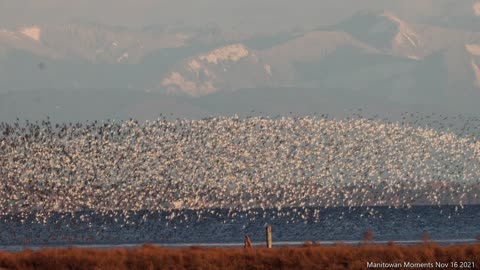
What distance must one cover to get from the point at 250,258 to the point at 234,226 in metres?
73.8

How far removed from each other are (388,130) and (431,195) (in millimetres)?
43278

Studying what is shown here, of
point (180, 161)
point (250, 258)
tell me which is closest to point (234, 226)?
point (180, 161)

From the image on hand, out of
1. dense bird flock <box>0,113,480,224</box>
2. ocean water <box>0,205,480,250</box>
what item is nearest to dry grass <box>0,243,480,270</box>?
ocean water <box>0,205,480,250</box>

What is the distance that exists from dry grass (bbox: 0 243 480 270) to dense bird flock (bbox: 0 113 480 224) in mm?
65100

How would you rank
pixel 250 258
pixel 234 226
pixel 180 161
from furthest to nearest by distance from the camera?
pixel 180 161
pixel 234 226
pixel 250 258

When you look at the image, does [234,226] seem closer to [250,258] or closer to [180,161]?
[180,161]

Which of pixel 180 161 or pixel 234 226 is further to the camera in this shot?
pixel 180 161

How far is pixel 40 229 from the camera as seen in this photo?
403ft

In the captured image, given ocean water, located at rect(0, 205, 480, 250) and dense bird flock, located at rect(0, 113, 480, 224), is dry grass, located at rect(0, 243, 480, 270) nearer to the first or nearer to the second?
ocean water, located at rect(0, 205, 480, 250)

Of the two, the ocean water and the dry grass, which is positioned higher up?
the dry grass

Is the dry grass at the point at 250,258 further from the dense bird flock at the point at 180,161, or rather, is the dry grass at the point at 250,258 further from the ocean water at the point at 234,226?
the dense bird flock at the point at 180,161

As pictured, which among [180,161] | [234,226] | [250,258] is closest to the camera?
[250,258]

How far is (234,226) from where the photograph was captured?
5037 inches

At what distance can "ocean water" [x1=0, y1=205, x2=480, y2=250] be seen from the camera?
105 meters
